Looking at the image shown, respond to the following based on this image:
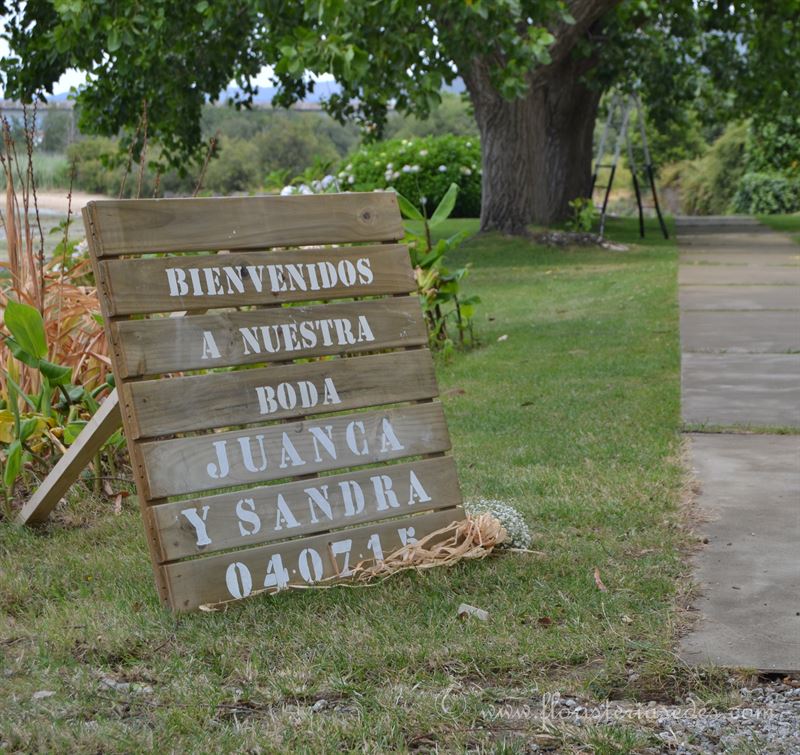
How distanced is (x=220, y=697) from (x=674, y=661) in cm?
116

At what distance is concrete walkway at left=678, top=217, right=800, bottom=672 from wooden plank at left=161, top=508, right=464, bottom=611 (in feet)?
3.18

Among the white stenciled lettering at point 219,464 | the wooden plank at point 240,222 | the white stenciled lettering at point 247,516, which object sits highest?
the wooden plank at point 240,222

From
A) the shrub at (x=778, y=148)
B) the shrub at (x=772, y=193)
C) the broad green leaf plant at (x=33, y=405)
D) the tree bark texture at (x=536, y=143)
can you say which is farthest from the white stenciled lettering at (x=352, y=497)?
the shrub at (x=772, y=193)

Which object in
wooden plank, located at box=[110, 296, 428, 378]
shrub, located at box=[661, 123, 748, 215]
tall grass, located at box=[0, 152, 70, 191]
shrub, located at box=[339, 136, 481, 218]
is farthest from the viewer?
shrub, located at box=[661, 123, 748, 215]

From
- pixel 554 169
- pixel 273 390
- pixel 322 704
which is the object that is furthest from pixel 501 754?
pixel 554 169

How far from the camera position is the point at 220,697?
9.78ft

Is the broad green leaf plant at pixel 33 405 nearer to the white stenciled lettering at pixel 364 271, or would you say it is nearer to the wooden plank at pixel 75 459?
the wooden plank at pixel 75 459

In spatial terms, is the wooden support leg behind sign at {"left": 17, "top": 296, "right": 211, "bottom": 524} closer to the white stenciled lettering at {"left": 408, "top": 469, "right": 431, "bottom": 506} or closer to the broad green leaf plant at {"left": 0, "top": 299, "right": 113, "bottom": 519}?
the broad green leaf plant at {"left": 0, "top": 299, "right": 113, "bottom": 519}

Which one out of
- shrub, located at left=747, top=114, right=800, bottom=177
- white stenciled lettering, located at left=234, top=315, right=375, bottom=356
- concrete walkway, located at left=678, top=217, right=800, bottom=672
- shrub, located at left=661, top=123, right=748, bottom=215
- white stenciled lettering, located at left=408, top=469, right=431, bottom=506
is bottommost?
shrub, located at left=661, top=123, right=748, bottom=215

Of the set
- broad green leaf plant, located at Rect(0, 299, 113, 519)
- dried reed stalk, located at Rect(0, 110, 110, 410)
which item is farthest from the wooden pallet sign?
dried reed stalk, located at Rect(0, 110, 110, 410)

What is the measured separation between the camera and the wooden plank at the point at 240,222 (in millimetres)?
3736

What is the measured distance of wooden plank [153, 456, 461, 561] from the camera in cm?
366

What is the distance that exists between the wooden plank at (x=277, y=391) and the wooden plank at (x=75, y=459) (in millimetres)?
226

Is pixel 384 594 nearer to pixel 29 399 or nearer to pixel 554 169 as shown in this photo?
pixel 29 399
